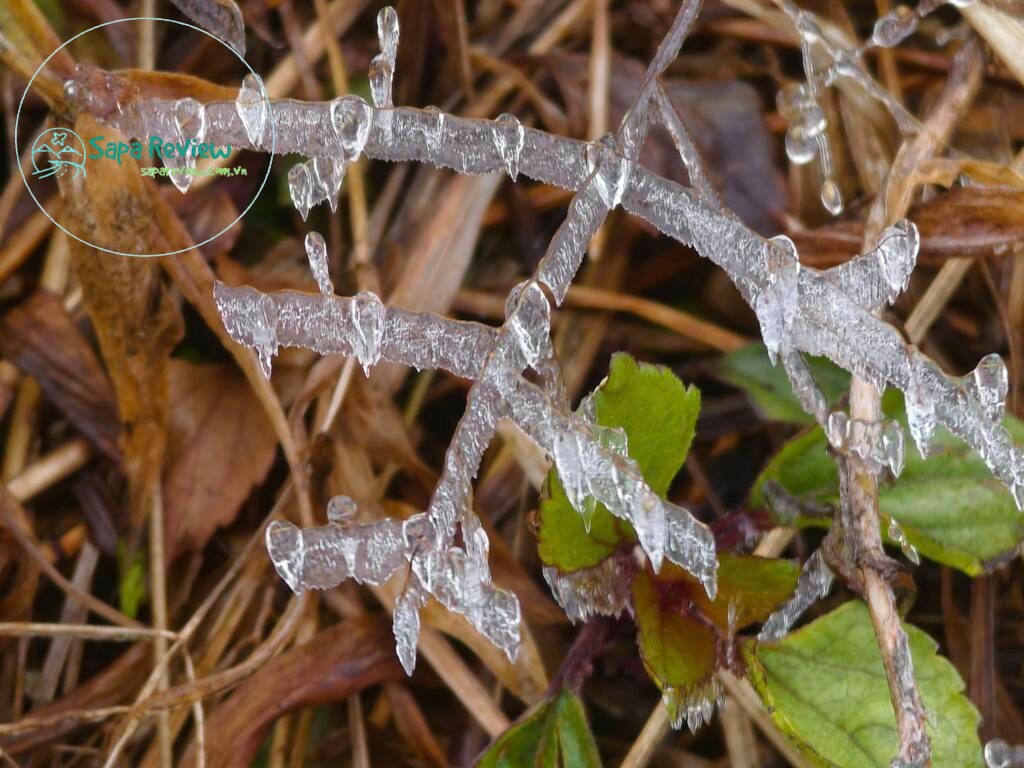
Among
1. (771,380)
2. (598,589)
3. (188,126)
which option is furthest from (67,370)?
(771,380)

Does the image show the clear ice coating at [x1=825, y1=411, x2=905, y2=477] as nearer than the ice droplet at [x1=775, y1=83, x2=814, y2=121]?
Yes

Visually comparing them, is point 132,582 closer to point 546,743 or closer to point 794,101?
point 546,743

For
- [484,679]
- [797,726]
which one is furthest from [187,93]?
[797,726]

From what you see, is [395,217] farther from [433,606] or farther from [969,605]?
[969,605]

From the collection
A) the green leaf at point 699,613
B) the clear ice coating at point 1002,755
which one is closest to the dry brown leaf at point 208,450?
the green leaf at point 699,613

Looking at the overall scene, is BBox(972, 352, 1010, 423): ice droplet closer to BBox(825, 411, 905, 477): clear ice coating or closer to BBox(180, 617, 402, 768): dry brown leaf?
BBox(825, 411, 905, 477): clear ice coating

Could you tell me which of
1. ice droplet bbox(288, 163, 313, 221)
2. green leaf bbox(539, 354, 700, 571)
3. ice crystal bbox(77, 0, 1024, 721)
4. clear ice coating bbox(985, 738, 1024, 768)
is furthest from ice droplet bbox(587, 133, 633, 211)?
clear ice coating bbox(985, 738, 1024, 768)
